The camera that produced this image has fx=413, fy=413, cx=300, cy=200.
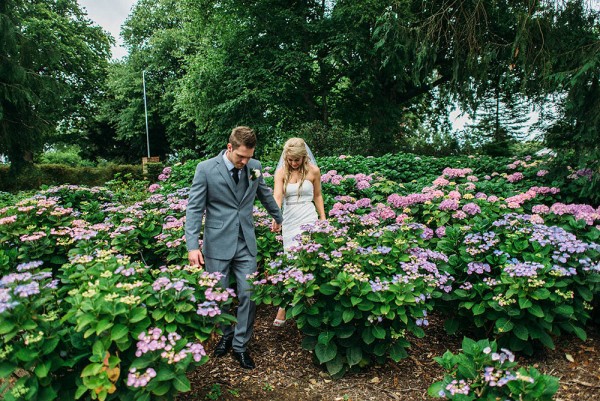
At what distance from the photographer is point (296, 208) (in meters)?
4.11

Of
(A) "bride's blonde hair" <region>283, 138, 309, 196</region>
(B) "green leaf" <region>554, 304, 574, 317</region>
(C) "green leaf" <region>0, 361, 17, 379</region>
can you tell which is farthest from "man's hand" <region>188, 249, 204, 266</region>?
(B) "green leaf" <region>554, 304, 574, 317</region>

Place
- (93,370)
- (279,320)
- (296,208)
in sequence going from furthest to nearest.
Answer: (296,208) → (279,320) → (93,370)

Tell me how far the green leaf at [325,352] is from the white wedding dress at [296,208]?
1248mm

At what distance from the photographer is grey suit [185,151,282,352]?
3.13 metres

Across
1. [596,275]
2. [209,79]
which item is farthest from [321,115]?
[596,275]

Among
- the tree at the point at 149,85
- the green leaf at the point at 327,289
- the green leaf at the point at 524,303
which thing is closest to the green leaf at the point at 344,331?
the green leaf at the point at 327,289

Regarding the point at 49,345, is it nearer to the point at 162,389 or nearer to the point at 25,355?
the point at 25,355

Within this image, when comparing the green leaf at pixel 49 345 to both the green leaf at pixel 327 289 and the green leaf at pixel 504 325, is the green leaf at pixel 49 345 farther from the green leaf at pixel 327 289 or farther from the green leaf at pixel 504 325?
the green leaf at pixel 504 325

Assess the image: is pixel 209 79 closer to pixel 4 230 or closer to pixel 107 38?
pixel 4 230

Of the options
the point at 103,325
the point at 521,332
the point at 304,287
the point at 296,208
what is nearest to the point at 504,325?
the point at 521,332

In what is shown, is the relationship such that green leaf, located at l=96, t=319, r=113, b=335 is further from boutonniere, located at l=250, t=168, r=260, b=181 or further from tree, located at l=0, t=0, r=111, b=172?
tree, located at l=0, t=0, r=111, b=172

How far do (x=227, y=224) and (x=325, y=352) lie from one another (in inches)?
47.8

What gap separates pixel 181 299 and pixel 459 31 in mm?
6909

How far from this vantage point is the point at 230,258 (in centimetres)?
323
